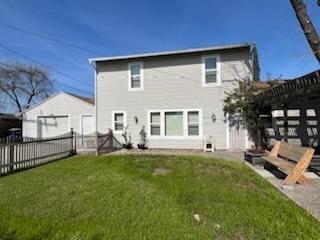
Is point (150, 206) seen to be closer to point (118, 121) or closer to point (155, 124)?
point (155, 124)

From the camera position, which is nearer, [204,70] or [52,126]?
[204,70]

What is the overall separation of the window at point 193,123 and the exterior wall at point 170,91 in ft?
1.14

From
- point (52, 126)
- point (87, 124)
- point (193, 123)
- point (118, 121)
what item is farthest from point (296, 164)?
point (52, 126)

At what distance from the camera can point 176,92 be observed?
14.9 metres

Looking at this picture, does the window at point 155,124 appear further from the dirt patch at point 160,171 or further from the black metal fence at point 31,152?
the dirt patch at point 160,171

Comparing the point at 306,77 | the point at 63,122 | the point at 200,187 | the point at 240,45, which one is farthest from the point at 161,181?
the point at 63,122

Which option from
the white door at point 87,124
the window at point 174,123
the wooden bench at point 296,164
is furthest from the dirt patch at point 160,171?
the white door at point 87,124

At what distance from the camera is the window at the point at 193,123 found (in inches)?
569

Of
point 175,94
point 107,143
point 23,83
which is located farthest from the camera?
point 23,83

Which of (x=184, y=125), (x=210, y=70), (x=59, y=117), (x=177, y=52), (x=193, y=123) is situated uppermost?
(x=177, y=52)

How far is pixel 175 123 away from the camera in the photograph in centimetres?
1487

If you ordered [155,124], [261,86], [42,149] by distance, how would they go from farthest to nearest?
1. [155,124]
2. [261,86]
3. [42,149]

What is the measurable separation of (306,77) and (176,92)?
8.61 metres

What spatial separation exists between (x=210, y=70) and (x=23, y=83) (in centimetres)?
3121
